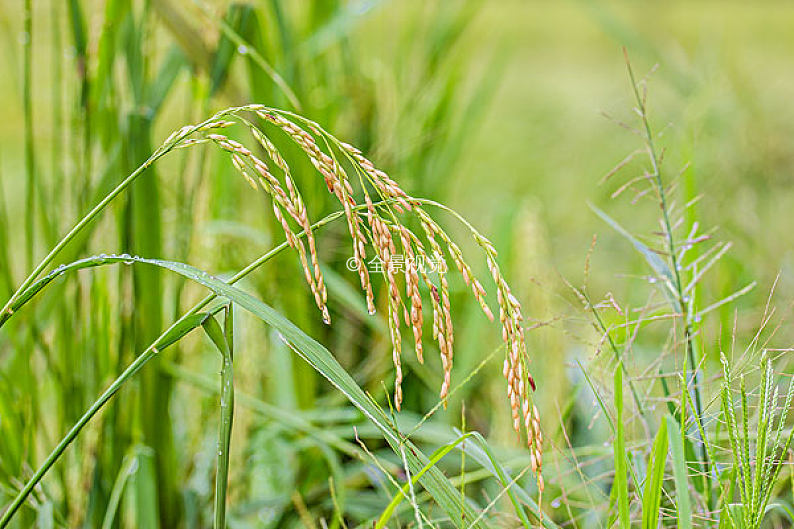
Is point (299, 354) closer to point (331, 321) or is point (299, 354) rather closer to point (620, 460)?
point (620, 460)

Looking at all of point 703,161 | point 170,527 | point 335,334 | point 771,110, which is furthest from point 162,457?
point 771,110

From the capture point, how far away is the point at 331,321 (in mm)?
470

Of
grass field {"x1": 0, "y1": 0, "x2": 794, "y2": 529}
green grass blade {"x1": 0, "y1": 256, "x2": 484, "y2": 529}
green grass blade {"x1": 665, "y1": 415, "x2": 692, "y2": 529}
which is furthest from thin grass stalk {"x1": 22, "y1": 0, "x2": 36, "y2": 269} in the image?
green grass blade {"x1": 665, "y1": 415, "x2": 692, "y2": 529}

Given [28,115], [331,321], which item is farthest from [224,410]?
[331,321]

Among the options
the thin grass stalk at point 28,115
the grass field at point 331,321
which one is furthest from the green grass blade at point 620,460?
the thin grass stalk at point 28,115

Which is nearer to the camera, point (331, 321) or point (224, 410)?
point (224, 410)

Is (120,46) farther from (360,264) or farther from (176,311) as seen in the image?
(360,264)

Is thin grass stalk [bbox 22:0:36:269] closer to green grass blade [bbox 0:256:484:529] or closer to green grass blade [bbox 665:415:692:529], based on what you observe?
green grass blade [bbox 0:256:484:529]

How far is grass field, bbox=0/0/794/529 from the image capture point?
197mm

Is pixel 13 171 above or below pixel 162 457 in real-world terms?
above

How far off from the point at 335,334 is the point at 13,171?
93 cm

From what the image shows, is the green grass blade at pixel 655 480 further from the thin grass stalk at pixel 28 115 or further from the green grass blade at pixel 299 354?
the thin grass stalk at pixel 28 115

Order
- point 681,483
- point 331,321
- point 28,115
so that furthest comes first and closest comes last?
point 331,321 → point 28,115 → point 681,483

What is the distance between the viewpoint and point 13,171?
1228 mm
